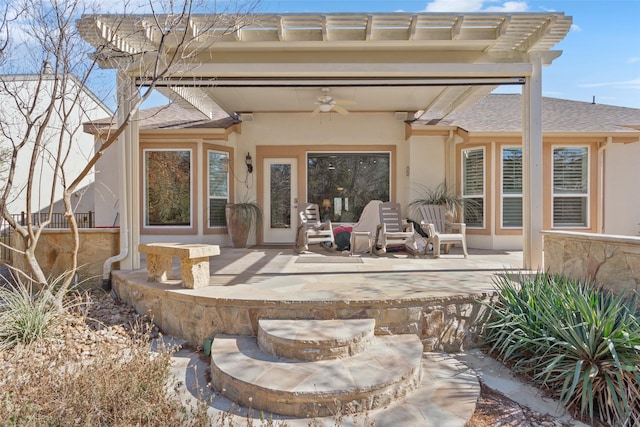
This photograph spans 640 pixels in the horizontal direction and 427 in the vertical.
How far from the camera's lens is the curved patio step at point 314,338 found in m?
2.90

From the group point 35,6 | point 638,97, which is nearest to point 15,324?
point 35,6

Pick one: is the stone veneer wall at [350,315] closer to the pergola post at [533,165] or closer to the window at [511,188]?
the pergola post at [533,165]

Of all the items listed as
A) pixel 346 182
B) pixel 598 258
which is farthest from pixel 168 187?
pixel 598 258

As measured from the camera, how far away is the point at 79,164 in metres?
12.0

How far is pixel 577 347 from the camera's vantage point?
2799 millimetres

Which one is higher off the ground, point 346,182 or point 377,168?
point 377,168

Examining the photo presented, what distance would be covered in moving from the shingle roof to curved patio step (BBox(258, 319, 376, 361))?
5.56 m

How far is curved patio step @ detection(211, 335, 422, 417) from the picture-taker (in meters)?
2.46

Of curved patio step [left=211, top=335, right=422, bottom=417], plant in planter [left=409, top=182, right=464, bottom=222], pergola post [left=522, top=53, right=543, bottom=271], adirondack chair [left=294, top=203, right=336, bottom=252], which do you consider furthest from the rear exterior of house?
curved patio step [left=211, top=335, right=422, bottom=417]

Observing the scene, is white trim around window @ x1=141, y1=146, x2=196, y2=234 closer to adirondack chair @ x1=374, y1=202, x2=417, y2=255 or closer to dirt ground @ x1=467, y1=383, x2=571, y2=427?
adirondack chair @ x1=374, y1=202, x2=417, y2=255

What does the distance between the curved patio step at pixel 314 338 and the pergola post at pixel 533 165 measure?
2.97m

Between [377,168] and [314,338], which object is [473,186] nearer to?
[377,168]

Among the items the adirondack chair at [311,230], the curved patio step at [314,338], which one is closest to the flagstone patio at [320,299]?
the curved patio step at [314,338]

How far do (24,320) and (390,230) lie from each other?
17.5 feet
